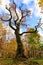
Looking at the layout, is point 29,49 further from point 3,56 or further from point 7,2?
point 7,2

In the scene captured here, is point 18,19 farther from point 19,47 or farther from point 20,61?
point 20,61

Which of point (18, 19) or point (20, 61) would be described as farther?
point (18, 19)

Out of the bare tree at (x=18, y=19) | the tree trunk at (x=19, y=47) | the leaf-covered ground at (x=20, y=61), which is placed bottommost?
the leaf-covered ground at (x=20, y=61)

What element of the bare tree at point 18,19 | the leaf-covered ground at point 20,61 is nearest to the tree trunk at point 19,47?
the bare tree at point 18,19

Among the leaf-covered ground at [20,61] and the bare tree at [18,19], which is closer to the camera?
the leaf-covered ground at [20,61]

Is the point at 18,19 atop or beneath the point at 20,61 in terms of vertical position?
atop

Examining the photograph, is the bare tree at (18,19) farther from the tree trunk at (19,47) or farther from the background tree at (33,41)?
the background tree at (33,41)

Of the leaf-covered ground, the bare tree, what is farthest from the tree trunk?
the leaf-covered ground

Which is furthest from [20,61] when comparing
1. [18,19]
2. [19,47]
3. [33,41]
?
[18,19]

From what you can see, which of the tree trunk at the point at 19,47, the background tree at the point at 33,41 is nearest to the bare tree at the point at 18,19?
the tree trunk at the point at 19,47

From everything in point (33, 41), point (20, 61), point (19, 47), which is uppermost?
point (33, 41)

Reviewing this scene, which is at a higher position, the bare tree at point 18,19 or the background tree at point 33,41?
the bare tree at point 18,19

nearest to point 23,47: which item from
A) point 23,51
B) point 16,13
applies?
point 23,51

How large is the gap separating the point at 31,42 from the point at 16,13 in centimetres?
73
